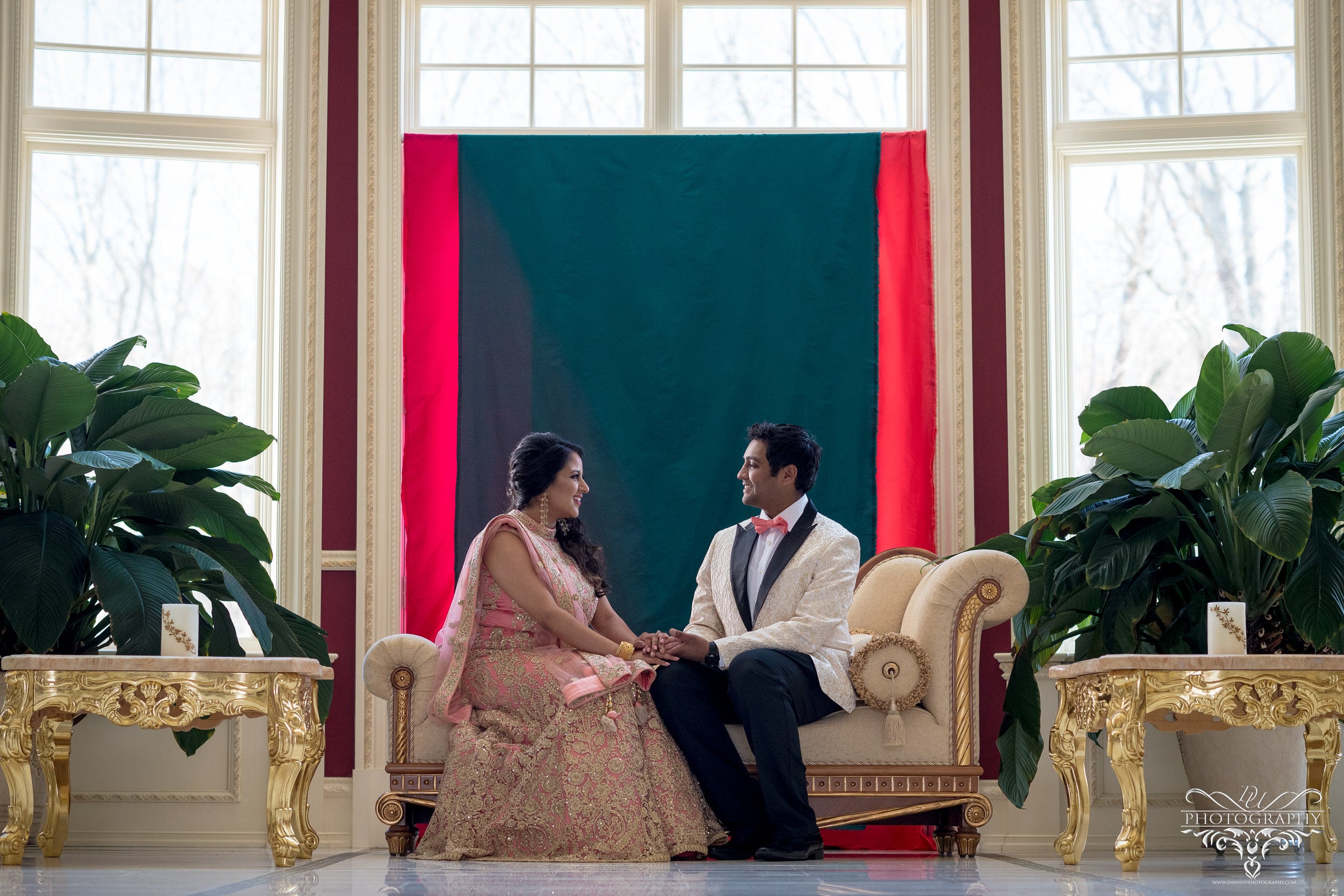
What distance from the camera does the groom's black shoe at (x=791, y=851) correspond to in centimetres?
327

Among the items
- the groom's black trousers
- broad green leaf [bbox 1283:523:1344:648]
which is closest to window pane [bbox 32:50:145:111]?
the groom's black trousers

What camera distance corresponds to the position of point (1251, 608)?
3.67 m

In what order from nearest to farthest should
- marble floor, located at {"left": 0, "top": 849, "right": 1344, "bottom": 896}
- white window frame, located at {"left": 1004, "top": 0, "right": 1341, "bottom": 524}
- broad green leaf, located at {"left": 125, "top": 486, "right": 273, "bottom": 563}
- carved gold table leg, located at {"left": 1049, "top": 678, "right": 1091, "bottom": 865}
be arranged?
marble floor, located at {"left": 0, "top": 849, "right": 1344, "bottom": 896} < carved gold table leg, located at {"left": 1049, "top": 678, "right": 1091, "bottom": 865} < broad green leaf, located at {"left": 125, "top": 486, "right": 273, "bottom": 563} < white window frame, located at {"left": 1004, "top": 0, "right": 1341, "bottom": 524}

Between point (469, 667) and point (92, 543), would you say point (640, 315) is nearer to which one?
point (469, 667)

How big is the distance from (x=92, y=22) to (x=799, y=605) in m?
3.35

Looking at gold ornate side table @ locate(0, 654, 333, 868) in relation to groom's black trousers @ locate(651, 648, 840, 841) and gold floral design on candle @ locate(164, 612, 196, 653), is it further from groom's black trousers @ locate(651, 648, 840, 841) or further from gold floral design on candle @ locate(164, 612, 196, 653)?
groom's black trousers @ locate(651, 648, 840, 841)

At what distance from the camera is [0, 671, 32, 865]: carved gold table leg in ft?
9.93

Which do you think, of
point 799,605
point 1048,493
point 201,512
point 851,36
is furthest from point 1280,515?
point 201,512

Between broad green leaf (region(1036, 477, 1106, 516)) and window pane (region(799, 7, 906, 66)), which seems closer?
broad green leaf (region(1036, 477, 1106, 516))

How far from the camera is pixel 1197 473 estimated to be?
11.3ft

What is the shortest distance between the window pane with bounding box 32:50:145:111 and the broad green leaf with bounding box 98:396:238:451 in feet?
5.85

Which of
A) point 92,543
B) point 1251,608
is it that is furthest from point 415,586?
point 1251,608

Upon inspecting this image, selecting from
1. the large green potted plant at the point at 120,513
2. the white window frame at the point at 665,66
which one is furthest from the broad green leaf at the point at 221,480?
the white window frame at the point at 665,66

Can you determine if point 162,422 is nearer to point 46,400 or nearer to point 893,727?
point 46,400
